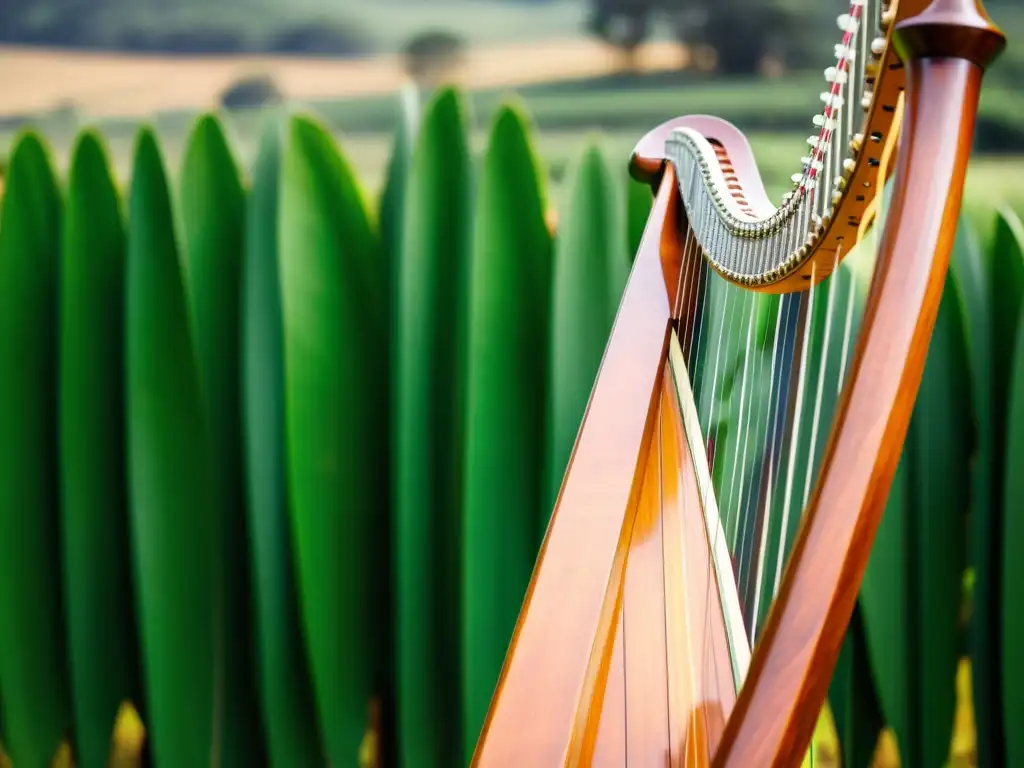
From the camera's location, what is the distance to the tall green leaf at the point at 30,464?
715 millimetres

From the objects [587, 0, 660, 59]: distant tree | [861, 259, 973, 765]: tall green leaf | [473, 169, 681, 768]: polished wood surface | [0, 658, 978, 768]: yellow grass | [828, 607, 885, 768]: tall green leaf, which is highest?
[587, 0, 660, 59]: distant tree

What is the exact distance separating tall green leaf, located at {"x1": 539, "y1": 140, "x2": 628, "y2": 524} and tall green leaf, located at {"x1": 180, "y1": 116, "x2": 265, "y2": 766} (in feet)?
0.88

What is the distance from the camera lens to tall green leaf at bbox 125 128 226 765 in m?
0.68

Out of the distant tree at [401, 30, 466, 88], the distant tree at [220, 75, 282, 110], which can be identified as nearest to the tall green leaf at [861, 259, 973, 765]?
the distant tree at [401, 30, 466, 88]

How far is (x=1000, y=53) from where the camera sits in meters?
0.18

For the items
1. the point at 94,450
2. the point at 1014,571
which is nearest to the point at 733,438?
the point at 1014,571

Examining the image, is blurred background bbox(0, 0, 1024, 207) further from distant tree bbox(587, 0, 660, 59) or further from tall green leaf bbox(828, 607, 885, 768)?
tall green leaf bbox(828, 607, 885, 768)

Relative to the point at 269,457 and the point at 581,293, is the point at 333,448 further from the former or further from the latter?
the point at 581,293

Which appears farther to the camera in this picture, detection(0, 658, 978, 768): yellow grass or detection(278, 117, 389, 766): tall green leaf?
detection(0, 658, 978, 768): yellow grass

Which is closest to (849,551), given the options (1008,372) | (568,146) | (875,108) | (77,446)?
(875,108)

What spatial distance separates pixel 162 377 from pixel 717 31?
88cm

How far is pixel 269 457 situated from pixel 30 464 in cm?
22

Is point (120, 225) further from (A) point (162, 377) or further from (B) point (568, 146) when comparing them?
(B) point (568, 146)

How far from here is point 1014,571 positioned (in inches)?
22.5
